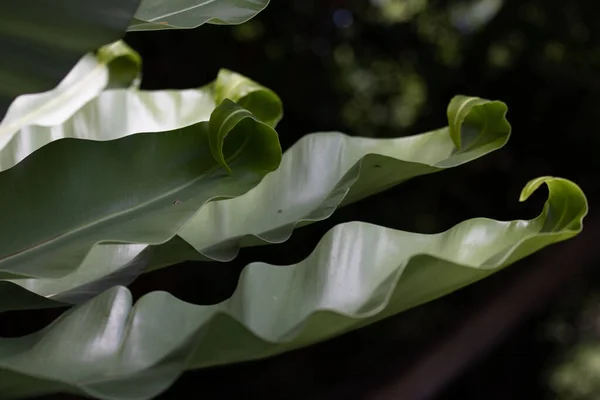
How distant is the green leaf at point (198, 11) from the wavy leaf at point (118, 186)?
0.07 meters

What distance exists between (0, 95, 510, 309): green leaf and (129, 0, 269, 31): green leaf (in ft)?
0.15

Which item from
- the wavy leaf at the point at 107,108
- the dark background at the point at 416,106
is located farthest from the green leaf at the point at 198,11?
the dark background at the point at 416,106

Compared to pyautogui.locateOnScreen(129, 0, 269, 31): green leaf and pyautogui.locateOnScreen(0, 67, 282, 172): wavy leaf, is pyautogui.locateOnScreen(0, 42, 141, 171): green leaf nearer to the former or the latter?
pyautogui.locateOnScreen(0, 67, 282, 172): wavy leaf

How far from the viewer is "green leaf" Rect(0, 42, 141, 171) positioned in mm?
411

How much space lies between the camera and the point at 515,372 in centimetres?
159

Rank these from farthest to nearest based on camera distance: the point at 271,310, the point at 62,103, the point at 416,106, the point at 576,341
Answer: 1. the point at 576,341
2. the point at 416,106
3. the point at 62,103
4. the point at 271,310

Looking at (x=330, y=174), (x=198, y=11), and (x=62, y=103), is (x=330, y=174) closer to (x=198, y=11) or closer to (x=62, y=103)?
(x=198, y=11)

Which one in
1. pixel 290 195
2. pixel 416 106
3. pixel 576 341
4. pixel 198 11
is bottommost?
pixel 576 341

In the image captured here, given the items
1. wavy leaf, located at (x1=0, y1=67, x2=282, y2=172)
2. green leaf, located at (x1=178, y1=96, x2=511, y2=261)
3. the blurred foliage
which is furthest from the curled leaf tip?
the blurred foliage

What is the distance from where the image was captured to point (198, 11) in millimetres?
352

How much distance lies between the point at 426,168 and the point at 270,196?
0.10 m

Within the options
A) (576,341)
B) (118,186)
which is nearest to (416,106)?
(576,341)

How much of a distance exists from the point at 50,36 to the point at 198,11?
0.11 metres

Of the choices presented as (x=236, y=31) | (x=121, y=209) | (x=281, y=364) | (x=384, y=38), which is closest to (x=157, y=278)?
(x=281, y=364)
